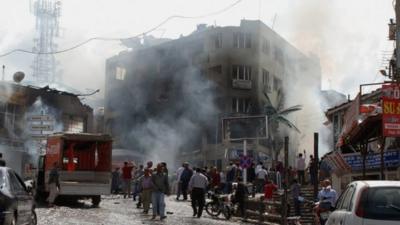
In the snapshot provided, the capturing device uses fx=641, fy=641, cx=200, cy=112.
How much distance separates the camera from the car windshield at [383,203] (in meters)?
8.05

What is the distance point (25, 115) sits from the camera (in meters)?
Result: 43.4

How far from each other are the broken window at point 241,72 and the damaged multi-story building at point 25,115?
49.5 ft

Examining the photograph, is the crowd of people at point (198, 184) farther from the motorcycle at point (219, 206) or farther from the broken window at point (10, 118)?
the broken window at point (10, 118)

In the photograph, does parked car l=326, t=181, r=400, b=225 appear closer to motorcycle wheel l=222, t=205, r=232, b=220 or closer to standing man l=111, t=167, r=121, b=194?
motorcycle wheel l=222, t=205, r=232, b=220

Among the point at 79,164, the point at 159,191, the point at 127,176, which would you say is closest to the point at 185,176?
the point at 127,176

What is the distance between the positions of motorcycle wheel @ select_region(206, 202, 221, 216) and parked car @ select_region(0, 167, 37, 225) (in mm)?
10198

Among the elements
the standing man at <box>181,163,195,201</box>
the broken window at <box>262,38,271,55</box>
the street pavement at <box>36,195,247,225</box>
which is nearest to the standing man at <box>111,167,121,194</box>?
the standing man at <box>181,163,195,201</box>

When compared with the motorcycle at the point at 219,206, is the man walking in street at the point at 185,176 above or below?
above

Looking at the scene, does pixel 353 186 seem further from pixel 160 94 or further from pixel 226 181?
pixel 160 94

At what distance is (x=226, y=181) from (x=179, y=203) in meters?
2.82

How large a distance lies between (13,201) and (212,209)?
12.2 metres

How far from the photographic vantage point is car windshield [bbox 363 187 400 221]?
8.05 m

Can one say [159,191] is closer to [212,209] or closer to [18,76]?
[212,209]

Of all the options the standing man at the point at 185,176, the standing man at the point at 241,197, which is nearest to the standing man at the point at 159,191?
the standing man at the point at 241,197
